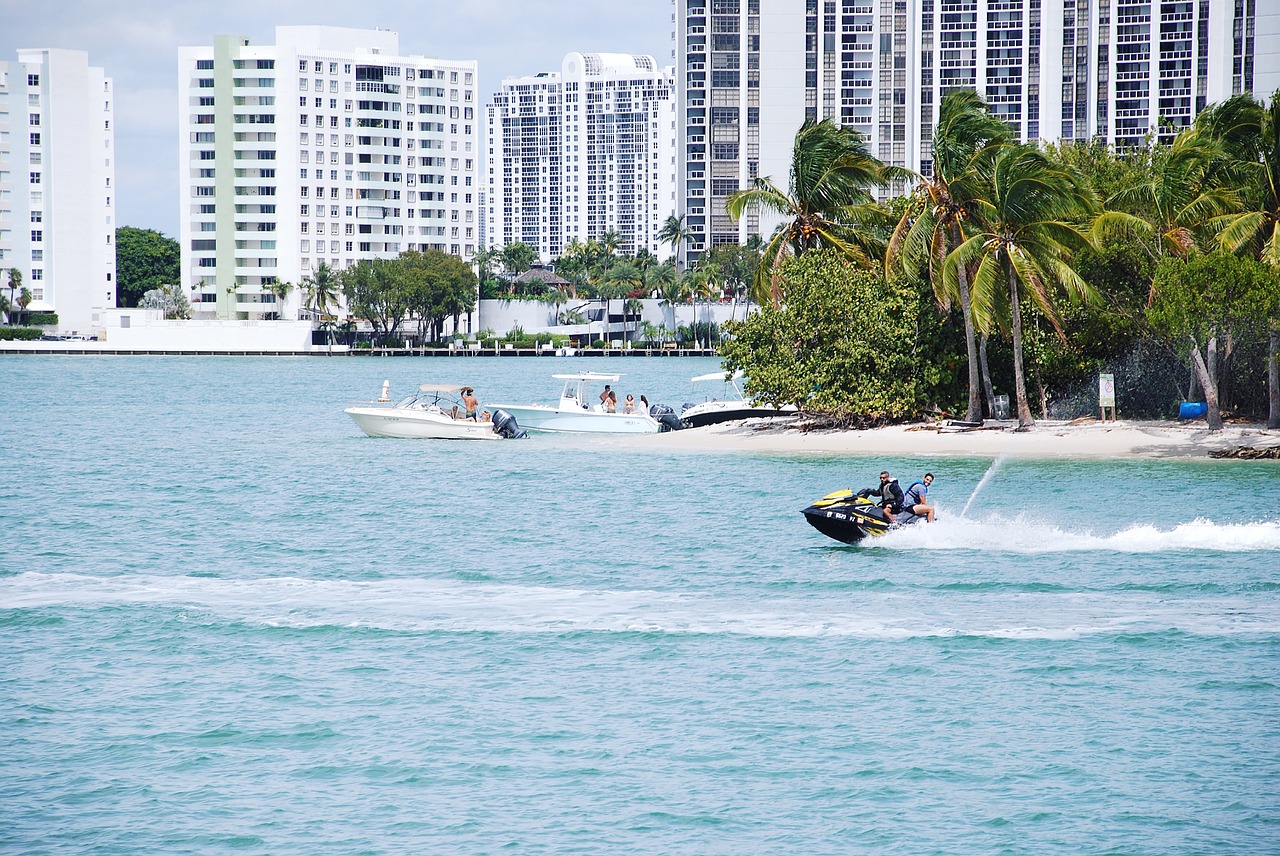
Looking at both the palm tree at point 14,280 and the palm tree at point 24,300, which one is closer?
the palm tree at point 14,280

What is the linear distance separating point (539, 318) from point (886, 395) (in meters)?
127

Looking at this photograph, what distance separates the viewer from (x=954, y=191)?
44.2 m

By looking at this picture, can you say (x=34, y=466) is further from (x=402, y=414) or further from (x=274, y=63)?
(x=274, y=63)

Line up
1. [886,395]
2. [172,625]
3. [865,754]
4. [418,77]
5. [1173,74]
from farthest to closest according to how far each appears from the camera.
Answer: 1. [418,77]
2. [1173,74]
3. [886,395]
4. [172,625]
5. [865,754]

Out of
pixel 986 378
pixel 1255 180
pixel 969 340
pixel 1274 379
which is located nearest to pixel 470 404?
pixel 969 340

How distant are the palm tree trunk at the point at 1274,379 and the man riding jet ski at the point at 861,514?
751 inches

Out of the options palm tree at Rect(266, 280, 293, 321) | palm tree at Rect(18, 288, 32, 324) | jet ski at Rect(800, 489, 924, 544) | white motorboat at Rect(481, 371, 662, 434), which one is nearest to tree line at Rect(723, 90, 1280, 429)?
white motorboat at Rect(481, 371, 662, 434)

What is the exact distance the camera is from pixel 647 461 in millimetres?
45188

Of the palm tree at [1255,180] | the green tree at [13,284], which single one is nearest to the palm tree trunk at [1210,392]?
the palm tree at [1255,180]

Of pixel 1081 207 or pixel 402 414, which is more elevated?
pixel 1081 207

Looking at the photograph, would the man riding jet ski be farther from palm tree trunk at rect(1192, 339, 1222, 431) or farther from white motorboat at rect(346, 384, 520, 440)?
white motorboat at rect(346, 384, 520, 440)

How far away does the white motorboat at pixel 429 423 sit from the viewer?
166ft

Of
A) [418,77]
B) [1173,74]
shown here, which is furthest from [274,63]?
[1173,74]

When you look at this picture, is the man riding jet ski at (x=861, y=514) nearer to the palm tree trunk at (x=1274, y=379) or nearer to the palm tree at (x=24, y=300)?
the palm tree trunk at (x=1274, y=379)
